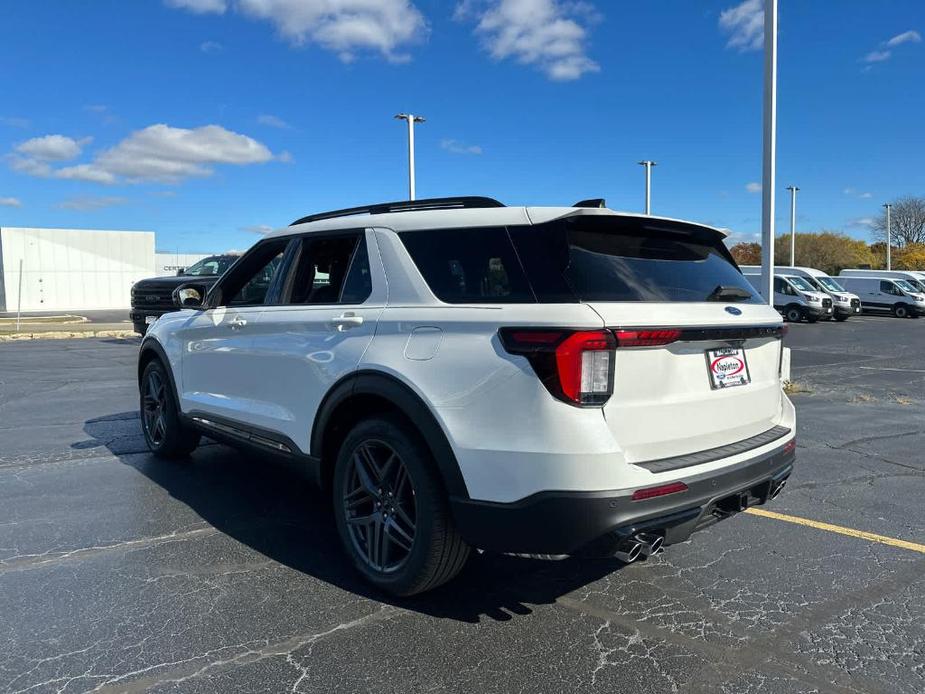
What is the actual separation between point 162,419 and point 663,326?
4502 mm

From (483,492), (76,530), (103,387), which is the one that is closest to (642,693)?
(483,492)

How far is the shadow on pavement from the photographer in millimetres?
3396

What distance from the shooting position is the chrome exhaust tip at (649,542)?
2779mm

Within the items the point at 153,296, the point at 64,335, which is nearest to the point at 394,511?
the point at 153,296

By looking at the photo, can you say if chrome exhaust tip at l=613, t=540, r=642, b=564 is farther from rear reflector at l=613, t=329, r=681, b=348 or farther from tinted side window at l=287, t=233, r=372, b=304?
tinted side window at l=287, t=233, r=372, b=304

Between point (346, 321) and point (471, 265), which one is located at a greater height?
point (471, 265)

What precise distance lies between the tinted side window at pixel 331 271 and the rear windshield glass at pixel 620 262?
3.24ft

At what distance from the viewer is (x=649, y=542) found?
9.23ft

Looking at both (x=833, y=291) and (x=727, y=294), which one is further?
(x=833, y=291)

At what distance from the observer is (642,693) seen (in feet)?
8.64

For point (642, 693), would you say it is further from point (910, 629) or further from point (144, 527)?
point (144, 527)

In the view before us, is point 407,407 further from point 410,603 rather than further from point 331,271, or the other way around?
point 331,271

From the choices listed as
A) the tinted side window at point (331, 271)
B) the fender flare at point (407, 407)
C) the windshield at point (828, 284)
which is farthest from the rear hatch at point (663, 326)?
the windshield at point (828, 284)

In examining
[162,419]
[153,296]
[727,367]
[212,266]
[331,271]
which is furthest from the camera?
[212,266]
